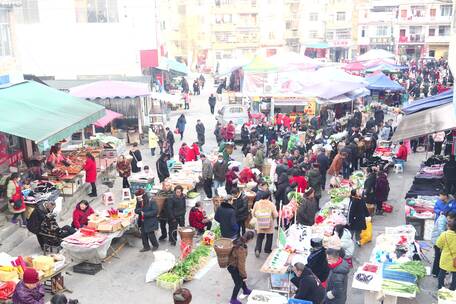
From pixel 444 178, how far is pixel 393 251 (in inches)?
213

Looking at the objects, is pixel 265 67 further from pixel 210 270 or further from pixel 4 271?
pixel 4 271

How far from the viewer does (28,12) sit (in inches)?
1250

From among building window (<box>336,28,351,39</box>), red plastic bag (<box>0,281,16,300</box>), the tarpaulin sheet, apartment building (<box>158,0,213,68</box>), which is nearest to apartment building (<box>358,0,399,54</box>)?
building window (<box>336,28,351,39</box>)

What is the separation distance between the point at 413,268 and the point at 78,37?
27.2 meters

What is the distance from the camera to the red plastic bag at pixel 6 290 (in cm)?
931

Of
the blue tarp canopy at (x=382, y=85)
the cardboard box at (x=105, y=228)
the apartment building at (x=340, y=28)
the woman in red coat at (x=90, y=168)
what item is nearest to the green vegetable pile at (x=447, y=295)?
the cardboard box at (x=105, y=228)

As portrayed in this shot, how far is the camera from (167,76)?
4119 centimetres

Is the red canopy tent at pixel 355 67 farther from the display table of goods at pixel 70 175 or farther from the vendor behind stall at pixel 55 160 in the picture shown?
the vendor behind stall at pixel 55 160

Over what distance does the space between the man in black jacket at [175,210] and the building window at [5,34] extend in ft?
29.6

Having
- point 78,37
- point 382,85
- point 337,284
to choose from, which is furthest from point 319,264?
point 78,37

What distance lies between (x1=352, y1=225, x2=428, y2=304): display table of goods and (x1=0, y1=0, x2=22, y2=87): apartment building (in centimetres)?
1324

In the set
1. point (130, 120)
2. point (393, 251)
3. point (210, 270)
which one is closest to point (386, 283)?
point (393, 251)

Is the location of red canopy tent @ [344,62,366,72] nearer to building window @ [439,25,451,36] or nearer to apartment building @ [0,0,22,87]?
apartment building @ [0,0,22,87]

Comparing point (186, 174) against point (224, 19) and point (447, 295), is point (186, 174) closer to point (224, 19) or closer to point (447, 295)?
point (447, 295)
